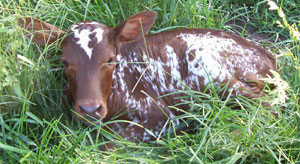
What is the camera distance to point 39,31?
11.3 feet

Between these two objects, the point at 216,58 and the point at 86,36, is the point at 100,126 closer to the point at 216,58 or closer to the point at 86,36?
the point at 86,36

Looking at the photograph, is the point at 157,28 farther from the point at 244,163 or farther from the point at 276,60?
the point at 244,163

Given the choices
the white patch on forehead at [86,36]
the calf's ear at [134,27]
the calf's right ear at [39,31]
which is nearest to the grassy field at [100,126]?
the calf's right ear at [39,31]

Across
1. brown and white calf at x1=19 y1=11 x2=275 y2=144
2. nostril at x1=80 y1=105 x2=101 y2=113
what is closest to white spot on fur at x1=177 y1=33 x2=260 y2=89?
brown and white calf at x1=19 y1=11 x2=275 y2=144

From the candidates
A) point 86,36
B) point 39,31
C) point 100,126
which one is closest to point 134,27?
point 86,36

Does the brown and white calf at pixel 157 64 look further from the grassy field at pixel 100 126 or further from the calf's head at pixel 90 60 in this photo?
the grassy field at pixel 100 126

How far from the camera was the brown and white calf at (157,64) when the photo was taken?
3.50m

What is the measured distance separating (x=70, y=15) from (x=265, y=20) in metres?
2.18

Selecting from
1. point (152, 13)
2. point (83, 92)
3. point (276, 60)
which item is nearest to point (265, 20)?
point (276, 60)

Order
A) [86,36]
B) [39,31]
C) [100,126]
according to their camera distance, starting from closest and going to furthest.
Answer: [100,126] < [86,36] < [39,31]

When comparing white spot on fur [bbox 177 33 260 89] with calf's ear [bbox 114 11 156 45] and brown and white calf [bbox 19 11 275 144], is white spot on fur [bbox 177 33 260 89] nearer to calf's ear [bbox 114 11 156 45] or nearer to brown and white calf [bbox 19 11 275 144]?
brown and white calf [bbox 19 11 275 144]

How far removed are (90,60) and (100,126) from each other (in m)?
0.47

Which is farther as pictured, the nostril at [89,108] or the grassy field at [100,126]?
the nostril at [89,108]

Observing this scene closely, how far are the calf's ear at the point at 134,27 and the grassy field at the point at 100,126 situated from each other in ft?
1.67
